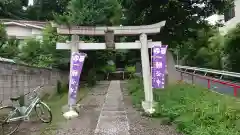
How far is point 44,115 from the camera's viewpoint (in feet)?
27.5

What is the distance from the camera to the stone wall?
904cm

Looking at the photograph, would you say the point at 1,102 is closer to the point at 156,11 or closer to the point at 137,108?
the point at 137,108

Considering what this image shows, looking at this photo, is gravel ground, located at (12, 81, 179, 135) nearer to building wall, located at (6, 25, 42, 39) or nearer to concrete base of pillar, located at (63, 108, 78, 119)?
concrete base of pillar, located at (63, 108, 78, 119)

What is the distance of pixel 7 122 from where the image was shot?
6789 millimetres

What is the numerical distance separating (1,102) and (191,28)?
889 cm

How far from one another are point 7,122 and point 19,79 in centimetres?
373

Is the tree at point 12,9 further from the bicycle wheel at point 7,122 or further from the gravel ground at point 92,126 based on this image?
the bicycle wheel at point 7,122

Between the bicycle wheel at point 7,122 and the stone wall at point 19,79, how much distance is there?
80.0 inches

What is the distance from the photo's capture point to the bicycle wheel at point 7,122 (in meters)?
6.74

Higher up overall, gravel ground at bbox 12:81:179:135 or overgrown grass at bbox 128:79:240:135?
overgrown grass at bbox 128:79:240:135

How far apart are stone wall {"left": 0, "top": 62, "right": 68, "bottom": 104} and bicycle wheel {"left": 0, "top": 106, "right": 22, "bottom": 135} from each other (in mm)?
2031

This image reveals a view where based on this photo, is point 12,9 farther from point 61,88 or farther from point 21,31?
point 61,88

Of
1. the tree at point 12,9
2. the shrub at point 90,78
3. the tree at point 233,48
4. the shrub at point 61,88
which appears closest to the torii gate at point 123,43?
the shrub at point 61,88

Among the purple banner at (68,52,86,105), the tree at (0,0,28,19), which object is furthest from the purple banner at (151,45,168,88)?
the tree at (0,0,28,19)
